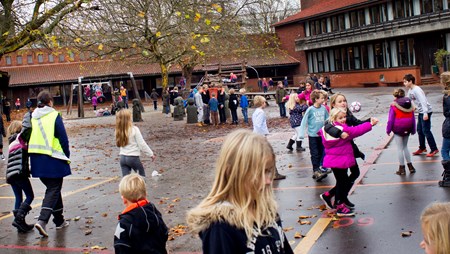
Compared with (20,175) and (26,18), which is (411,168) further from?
(26,18)

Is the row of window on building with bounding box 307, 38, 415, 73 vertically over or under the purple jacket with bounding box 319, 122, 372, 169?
over

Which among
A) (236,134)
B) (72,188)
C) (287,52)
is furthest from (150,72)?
(236,134)

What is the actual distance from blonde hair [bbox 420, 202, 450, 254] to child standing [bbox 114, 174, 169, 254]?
3.08m

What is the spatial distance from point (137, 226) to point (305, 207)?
4264 mm

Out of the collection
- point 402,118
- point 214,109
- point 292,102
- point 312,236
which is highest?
point 292,102

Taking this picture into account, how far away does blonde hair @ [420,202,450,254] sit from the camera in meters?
3.05

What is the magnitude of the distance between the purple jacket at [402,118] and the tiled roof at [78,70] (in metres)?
51.6

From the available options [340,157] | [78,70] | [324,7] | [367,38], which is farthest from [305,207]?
[78,70]

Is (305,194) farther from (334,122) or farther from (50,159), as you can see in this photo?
(50,159)

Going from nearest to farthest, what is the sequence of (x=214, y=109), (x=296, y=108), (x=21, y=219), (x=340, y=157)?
1. (x=340, y=157)
2. (x=21, y=219)
3. (x=296, y=108)
4. (x=214, y=109)

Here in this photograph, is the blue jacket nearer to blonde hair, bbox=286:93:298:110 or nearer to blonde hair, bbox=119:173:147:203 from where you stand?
blonde hair, bbox=119:173:147:203

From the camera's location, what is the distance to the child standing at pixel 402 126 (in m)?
11.1

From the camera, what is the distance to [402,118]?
1123 cm

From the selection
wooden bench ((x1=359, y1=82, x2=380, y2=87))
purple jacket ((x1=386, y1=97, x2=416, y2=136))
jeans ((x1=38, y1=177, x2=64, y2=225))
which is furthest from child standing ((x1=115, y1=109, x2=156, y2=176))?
wooden bench ((x1=359, y1=82, x2=380, y2=87))
